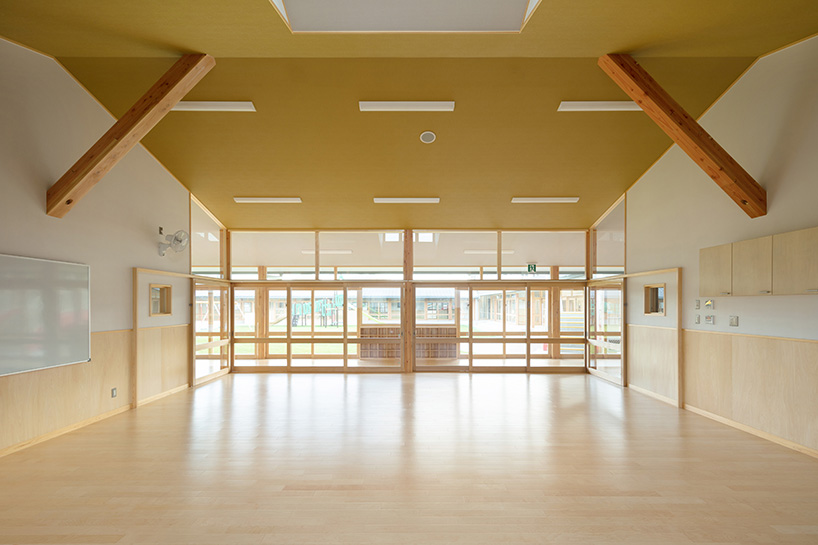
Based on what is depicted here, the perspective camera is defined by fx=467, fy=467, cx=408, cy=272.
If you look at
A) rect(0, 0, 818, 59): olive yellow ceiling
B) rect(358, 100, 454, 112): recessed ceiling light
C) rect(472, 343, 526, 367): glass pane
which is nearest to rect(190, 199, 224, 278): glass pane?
rect(0, 0, 818, 59): olive yellow ceiling

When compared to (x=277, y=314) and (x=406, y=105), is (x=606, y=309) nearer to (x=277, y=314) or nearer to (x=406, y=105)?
(x=406, y=105)

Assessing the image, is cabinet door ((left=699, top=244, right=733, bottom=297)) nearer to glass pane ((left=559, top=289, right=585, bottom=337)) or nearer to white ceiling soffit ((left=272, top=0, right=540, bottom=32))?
white ceiling soffit ((left=272, top=0, right=540, bottom=32))

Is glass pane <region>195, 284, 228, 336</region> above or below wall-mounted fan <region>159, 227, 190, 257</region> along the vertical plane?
below

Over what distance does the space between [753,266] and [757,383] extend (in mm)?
1274

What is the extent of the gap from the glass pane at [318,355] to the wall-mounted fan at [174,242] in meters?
3.18

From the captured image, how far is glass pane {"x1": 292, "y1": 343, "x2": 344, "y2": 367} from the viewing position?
9.59 m

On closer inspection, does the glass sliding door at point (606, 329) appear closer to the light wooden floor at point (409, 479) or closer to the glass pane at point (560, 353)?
the glass pane at point (560, 353)

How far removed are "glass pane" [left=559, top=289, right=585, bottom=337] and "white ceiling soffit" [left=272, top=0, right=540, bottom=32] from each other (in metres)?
6.44

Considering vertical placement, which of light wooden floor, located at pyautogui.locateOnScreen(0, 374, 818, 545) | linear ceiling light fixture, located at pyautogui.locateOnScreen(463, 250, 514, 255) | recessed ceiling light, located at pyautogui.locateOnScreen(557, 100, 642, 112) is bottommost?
light wooden floor, located at pyautogui.locateOnScreen(0, 374, 818, 545)

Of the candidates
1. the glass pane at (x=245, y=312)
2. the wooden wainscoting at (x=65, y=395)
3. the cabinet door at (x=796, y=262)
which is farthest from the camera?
the glass pane at (x=245, y=312)

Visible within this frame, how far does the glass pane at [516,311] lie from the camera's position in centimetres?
960

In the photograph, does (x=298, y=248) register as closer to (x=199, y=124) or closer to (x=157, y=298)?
(x=157, y=298)

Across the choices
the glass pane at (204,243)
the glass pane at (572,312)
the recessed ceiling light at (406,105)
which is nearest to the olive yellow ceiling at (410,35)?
the recessed ceiling light at (406,105)

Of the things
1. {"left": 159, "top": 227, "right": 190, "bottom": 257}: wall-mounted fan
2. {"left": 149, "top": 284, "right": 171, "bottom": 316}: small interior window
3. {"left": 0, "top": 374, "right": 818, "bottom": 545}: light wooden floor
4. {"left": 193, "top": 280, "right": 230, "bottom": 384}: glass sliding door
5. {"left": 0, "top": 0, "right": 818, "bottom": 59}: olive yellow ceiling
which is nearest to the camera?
{"left": 0, "top": 374, "right": 818, "bottom": 545}: light wooden floor
